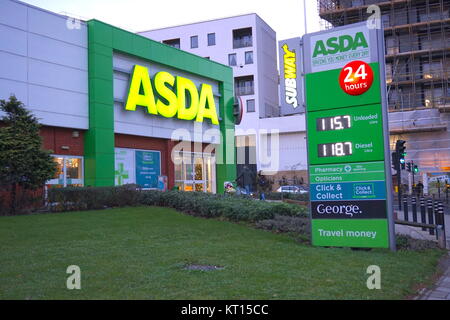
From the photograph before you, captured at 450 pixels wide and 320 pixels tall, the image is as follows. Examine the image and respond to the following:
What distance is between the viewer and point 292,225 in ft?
40.2

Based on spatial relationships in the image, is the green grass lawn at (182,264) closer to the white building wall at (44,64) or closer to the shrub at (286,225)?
the shrub at (286,225)

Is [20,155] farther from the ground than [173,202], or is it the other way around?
[20,155]

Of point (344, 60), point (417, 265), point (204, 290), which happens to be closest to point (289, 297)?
point (204, 290)

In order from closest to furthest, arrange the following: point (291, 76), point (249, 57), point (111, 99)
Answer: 1. point (111, 99)
2. point (291, 76)
3. point (249, 57)

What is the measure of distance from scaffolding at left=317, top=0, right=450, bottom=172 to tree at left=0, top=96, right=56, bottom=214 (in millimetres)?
35462

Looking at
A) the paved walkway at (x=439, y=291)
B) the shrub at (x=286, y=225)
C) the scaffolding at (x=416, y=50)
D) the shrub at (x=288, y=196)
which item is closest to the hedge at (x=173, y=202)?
the shrub at (x=286, y=225)

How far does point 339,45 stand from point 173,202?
9.08 meters

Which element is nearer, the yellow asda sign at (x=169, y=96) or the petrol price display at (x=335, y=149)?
the petrol price display at (x=335, y=149)

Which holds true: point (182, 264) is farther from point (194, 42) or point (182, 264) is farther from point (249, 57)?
point (194, 42)

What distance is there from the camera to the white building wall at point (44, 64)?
57.9 ft

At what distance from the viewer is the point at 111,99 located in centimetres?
2162

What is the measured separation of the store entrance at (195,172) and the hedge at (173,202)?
875 cm

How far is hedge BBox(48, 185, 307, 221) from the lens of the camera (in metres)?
14.0

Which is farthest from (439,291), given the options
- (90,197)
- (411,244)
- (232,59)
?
(232,59)
